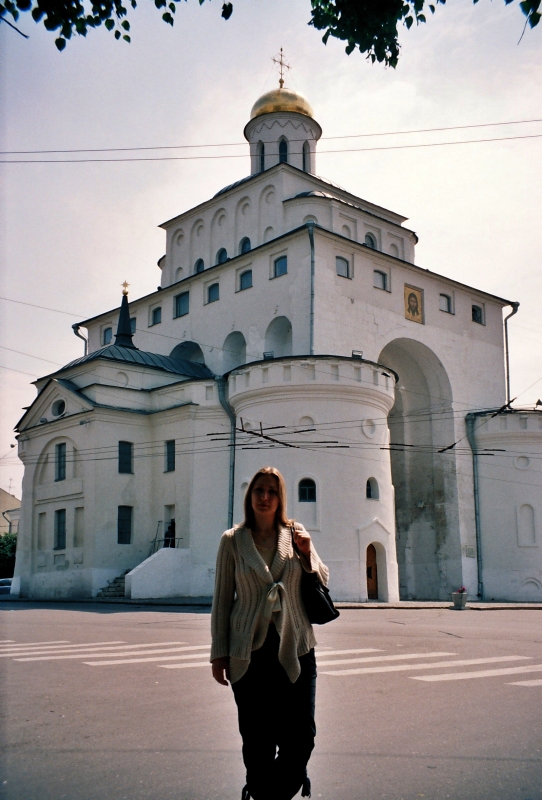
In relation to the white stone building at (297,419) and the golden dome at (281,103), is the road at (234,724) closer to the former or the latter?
the white stone building at (297,419)

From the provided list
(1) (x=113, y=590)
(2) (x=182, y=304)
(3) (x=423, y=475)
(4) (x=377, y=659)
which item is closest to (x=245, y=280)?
(2) (x=182, y=304)

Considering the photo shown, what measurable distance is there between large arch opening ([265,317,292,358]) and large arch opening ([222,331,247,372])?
82.9 inches

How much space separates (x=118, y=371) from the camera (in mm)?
34906

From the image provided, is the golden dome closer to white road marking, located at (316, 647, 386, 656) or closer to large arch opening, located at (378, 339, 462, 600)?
large arch opening, located at (378, 339, 462, 600)

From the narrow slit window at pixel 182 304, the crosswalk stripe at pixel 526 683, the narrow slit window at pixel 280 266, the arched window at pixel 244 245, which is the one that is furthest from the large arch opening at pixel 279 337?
the crosswalk stripe at pixel 526 683

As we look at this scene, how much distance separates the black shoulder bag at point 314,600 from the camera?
15.2 ft

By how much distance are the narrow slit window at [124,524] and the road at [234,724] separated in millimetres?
20631

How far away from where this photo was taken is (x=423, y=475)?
119 feet

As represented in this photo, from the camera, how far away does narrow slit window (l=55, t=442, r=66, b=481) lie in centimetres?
3512

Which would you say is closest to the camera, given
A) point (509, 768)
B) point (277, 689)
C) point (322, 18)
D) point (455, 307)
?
point (277, 689)

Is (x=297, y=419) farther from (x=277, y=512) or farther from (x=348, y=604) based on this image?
(x=277, y=512)

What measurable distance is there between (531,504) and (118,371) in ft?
59.4

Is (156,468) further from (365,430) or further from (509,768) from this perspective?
(509,768)

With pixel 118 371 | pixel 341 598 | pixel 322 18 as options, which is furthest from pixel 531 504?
pixel 322 18
